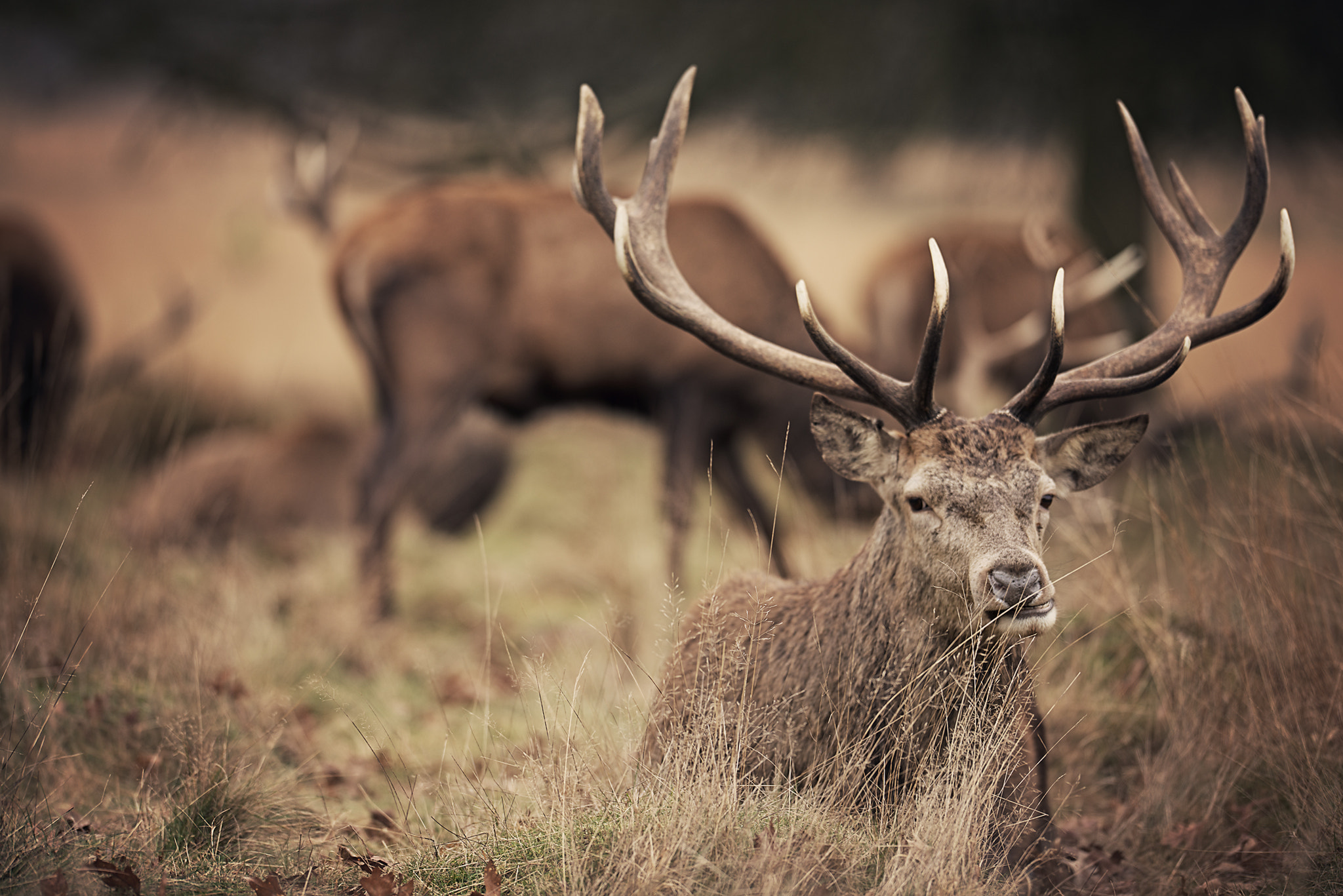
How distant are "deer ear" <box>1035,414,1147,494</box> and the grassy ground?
392 mm

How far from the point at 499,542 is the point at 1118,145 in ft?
15.8

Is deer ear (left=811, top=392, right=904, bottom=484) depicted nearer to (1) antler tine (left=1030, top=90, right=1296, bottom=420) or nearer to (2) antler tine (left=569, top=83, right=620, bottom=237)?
(1) antler tine (left=1030, top=90, right=1296, bottom=420)

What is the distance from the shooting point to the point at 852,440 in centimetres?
286

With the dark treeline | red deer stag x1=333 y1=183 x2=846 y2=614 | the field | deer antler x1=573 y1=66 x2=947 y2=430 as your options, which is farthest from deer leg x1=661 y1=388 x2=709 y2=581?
the dark treeline

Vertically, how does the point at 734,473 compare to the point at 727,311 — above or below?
below

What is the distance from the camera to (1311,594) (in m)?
3.40

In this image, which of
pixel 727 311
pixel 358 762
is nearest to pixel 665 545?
pixel 727 311

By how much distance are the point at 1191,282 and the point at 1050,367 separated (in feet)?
3.61

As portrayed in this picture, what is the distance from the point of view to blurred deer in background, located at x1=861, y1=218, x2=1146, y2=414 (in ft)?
20.3

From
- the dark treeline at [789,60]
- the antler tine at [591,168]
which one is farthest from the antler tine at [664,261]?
the dark treeline at [789,60]

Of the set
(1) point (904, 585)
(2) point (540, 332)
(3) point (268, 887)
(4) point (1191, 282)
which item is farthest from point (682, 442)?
(3) point (268, 887)

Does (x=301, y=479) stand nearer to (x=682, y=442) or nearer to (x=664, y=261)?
(x=682, y=442)

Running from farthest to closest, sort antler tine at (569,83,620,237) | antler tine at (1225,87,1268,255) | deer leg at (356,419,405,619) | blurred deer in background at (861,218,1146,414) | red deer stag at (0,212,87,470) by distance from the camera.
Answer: red deer stag at (0,212,87,470), blurred deer in background at (861,218,1146,414), deer leg at (356,419,405,619), antler tine at (569,83,620,237), antler tine at (1225,87,1268,255)

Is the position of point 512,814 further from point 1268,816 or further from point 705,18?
point 705,18
